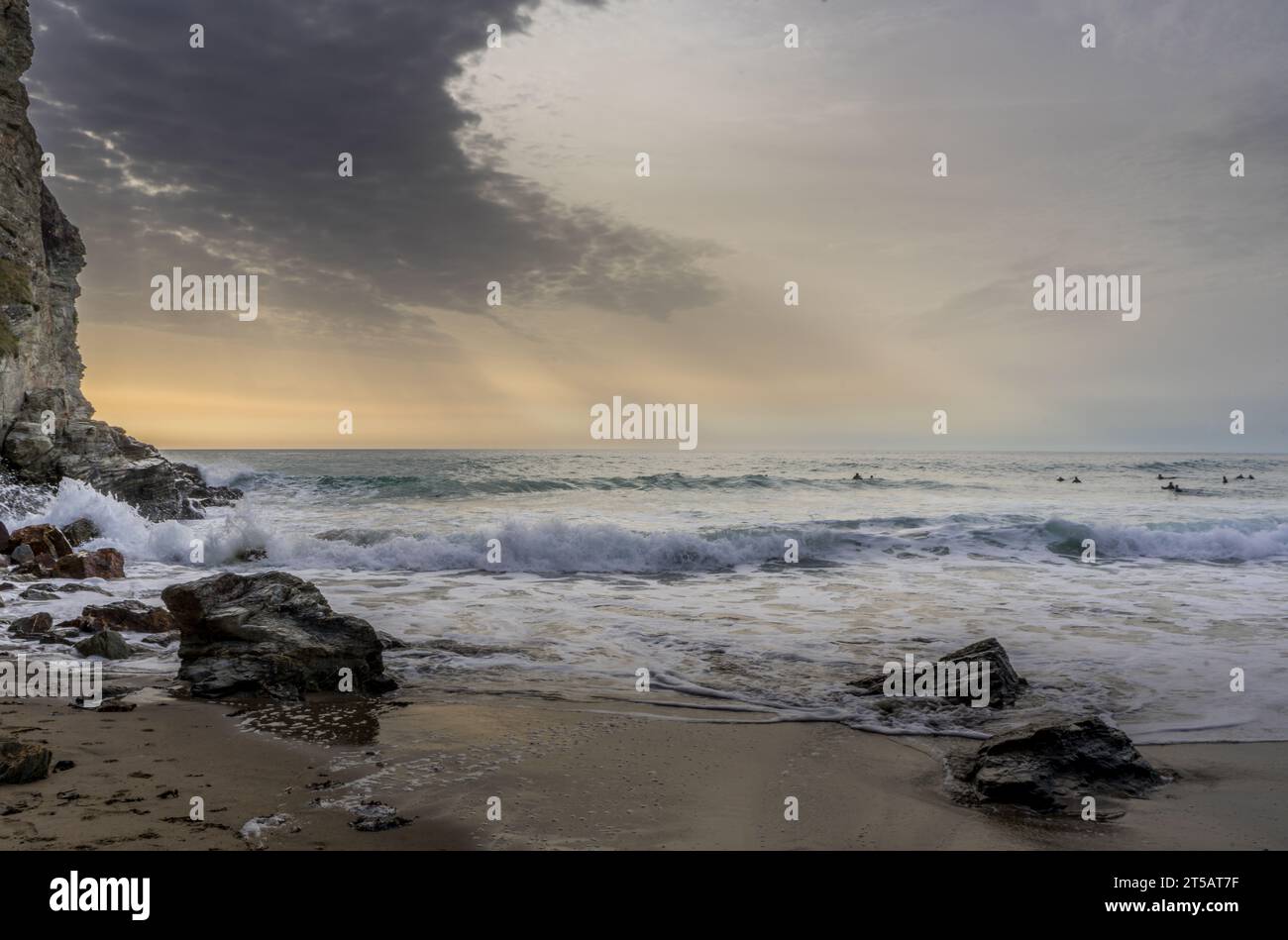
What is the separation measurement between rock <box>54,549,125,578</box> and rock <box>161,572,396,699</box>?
6412 millimetres

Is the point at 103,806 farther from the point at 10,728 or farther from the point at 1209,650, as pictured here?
the point at 1209,650

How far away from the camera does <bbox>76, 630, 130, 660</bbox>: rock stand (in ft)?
27.8

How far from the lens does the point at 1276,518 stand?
27188mm

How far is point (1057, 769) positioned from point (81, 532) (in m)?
20.4

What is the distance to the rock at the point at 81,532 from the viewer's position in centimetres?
1775

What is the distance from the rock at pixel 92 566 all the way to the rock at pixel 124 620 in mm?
3699

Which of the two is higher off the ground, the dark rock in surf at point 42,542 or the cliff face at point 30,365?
the cliff face at point 30,365

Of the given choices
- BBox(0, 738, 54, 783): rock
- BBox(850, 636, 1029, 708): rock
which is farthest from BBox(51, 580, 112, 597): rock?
BBox(850, 636, 1029, 708): rock

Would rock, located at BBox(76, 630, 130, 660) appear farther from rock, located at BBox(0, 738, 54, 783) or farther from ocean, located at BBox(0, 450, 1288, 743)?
rock, located at BBox(0, 738, 54, 783)

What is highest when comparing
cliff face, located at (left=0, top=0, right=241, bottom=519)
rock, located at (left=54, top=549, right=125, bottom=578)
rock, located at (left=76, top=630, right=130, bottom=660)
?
cliff face, located at (left=0, top=0, right=241, bottom=519)

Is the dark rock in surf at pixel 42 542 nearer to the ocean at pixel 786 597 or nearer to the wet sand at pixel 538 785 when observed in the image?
the ocean at pixel 786 597

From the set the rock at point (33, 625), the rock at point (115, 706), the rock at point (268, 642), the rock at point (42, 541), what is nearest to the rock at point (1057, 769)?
the rock at point (268, 642)

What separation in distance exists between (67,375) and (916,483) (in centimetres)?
4168
